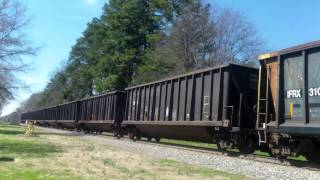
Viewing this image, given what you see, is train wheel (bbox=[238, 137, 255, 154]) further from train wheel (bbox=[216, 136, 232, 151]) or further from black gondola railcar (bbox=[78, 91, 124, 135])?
black gondola railcar (bbox=[78, 91, 124, 135])

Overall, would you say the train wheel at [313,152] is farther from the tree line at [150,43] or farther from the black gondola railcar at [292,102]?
the tree line at [150,43]

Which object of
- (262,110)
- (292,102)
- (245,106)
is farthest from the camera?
(245,106)

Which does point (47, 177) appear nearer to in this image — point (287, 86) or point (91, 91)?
point (287, 86)

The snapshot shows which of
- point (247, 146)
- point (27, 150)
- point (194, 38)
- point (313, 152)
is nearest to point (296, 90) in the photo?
point (313, 152)

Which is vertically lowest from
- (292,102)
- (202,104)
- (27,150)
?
(27,150)

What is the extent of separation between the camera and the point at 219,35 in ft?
152

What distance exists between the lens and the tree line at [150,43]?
46.3m

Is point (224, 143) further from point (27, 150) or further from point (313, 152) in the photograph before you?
point (27, 150)

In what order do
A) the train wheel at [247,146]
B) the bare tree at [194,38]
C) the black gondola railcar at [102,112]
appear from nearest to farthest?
the train wheel at [247,146], the black gondola railcar at [102,112], the bare tree at [194,38]

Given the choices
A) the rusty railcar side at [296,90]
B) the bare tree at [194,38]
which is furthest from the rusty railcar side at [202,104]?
the bare tree at [194,38]

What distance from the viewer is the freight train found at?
1309cm

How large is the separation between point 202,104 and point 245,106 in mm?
2458

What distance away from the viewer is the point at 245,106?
1712 centimetres

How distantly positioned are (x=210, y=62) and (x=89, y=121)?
13.3 metres
